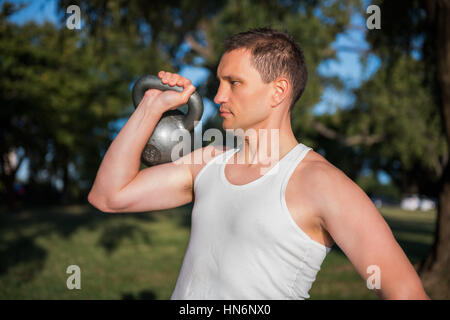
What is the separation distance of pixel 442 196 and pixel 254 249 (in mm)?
5953

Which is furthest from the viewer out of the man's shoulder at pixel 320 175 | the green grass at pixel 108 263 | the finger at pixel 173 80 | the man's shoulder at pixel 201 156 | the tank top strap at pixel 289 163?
the green grass at pixel 108 263

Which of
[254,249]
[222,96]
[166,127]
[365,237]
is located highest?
[222,96]

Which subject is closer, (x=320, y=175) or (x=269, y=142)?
(x=320, y=175)

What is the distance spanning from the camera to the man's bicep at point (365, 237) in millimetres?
1519

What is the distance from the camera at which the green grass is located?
688 cm

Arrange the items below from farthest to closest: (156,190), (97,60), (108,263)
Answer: (108,263) → (97,60) → (156,190)

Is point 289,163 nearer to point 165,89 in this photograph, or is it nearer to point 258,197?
point 258,197

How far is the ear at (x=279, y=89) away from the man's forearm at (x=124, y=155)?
2.03ft

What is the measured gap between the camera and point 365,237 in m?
1.56

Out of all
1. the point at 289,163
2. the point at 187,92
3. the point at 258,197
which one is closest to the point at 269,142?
the point at 289,163

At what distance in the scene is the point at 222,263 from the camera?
1.75m

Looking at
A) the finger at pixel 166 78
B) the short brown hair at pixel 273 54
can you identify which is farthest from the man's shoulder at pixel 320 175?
the finger at pixel 166 78

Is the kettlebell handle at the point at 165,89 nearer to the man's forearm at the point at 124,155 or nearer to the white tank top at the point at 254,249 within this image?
the man's forearm at the point at 124,155

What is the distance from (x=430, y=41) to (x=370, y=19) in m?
1.16
